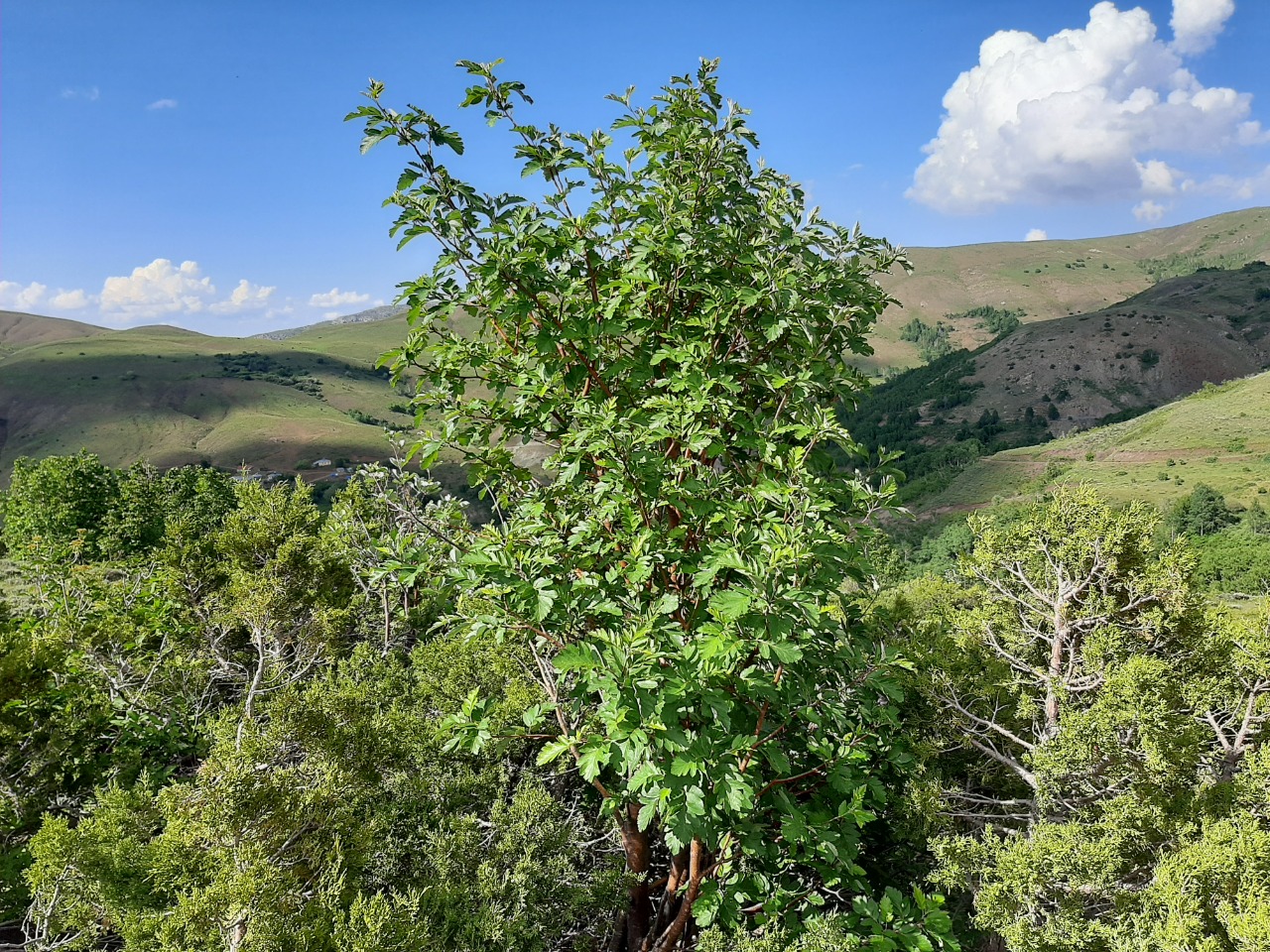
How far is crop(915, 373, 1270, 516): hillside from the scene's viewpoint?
77.4 m

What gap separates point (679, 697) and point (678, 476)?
5.96ft

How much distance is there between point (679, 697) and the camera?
424 cm

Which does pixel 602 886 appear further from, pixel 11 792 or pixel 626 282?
pixel 11 792

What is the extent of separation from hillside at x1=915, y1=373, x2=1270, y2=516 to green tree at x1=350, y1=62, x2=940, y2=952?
8324 cm

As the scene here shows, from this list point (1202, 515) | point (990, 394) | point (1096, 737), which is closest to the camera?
point (1096, 737)

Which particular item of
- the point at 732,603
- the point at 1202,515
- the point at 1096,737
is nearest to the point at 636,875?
the point at 732,603

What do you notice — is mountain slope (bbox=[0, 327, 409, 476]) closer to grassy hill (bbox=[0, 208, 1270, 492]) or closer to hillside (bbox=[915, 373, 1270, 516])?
grassy hill (bbox=[0, 208, 1270, 492])

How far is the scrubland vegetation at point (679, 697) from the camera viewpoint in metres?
4.66

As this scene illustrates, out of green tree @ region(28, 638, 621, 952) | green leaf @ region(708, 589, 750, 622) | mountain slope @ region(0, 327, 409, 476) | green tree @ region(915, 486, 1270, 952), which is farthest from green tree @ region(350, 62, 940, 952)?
mountain slope @ region(0, 327, 409, 476)

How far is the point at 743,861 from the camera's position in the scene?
579 centimetres

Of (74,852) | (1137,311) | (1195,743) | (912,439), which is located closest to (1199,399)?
(912,439)

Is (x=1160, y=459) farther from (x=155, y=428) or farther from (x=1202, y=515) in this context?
(x=155, y=428)

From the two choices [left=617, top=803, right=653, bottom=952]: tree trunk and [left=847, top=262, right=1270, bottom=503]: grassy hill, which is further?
[left=847, top=262, right=1270, bottom=503]: grassy hill

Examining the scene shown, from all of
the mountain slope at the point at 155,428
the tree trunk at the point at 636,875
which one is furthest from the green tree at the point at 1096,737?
the mountain slope at the point at 155,428
